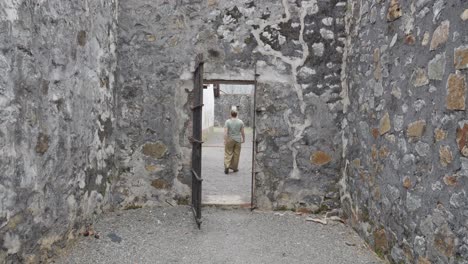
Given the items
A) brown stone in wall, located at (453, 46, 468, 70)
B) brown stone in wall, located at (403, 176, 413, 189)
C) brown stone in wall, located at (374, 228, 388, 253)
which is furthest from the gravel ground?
brown stone in wall, located at (453, 46, 468, 70)

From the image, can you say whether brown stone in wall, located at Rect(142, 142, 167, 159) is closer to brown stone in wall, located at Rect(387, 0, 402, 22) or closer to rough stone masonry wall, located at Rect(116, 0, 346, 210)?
rough stone masonry wall, located at Rect(116, 0, 346, 210)

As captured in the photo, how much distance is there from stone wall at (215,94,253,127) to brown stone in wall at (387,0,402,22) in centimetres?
1904

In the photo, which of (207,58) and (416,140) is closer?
(416,140)

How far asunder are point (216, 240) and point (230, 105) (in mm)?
18992

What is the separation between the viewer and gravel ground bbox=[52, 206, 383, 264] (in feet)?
Answer: 9.85

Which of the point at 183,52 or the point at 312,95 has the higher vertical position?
the point at 183,52

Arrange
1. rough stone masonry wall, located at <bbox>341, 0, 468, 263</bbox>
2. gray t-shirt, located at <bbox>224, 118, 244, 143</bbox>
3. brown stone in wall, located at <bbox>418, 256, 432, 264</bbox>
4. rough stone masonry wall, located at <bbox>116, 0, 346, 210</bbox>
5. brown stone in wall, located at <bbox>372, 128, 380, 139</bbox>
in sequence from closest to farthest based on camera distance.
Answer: rough stone masonry wall, located at <bbox>341, 0, 468, 263</bbox> → brown stone in wall, located at <bbox>418, 256, 432, 264</bbox> → brown stone in wall, located at <bbox>372, 128, 380, 139</bbox> → rough stone masonry wall, located at <bbox>116, 0, 346, 210</bbox> → gray t-shirt, located at <bbox>224, 118, 244, 143</bbox>

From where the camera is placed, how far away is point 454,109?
2.00m

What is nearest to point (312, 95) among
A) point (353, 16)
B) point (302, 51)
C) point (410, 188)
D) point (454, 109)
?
point (302, 51)

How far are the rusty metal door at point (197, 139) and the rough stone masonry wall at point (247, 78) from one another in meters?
0.25

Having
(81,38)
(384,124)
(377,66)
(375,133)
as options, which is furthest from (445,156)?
(81,38)

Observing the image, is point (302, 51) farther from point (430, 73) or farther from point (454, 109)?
point (454, 109)

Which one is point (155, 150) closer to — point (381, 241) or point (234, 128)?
point (234, 128)

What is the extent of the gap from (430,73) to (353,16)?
1.80 m
